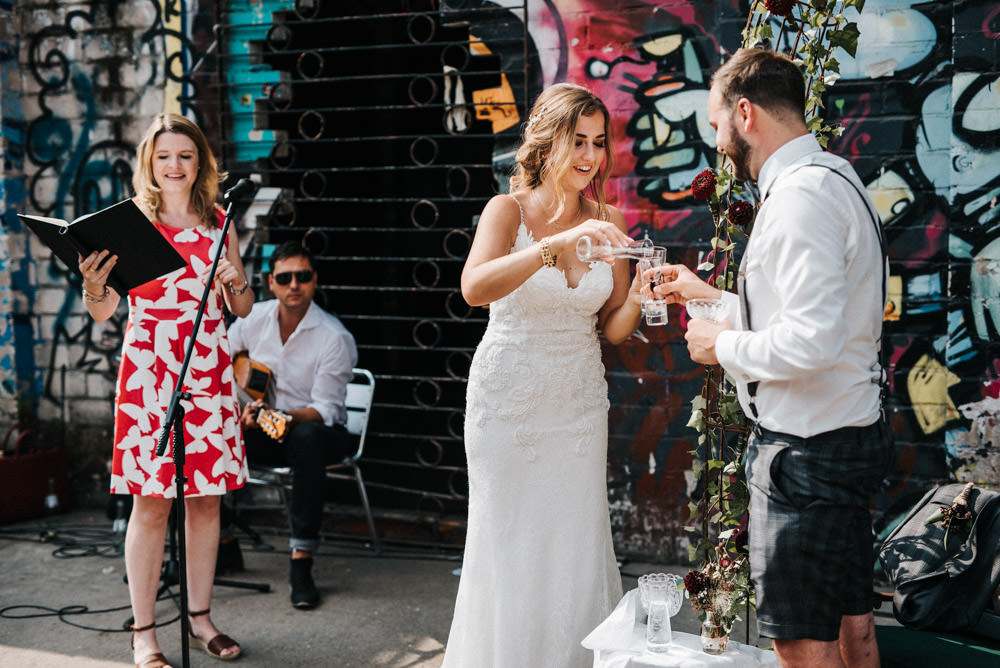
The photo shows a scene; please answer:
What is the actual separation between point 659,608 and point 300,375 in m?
2.76

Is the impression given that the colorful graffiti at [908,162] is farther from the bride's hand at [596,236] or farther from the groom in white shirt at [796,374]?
the groom in white shirt at [796,374]

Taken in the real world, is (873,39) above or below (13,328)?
above

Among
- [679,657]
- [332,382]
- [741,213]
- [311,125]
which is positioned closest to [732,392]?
[741,213]

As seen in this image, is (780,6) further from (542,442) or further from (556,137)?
(542,442)

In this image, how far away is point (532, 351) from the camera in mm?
3092

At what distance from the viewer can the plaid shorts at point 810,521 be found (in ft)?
7.18

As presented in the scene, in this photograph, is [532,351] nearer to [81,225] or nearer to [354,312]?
[81,225]

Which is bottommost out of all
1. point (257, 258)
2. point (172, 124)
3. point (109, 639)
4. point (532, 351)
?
point (109, 639)

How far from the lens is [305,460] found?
4.46 m

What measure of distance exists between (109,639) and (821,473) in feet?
10.4

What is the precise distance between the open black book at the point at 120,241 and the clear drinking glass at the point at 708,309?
1.93 meters

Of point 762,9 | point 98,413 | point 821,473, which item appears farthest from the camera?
point 98,413

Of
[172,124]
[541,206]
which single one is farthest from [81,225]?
[541,206]

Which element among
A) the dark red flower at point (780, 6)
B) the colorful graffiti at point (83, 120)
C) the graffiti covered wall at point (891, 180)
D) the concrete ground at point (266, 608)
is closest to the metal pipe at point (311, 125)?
the colorful graffiti at point (83, 120)
